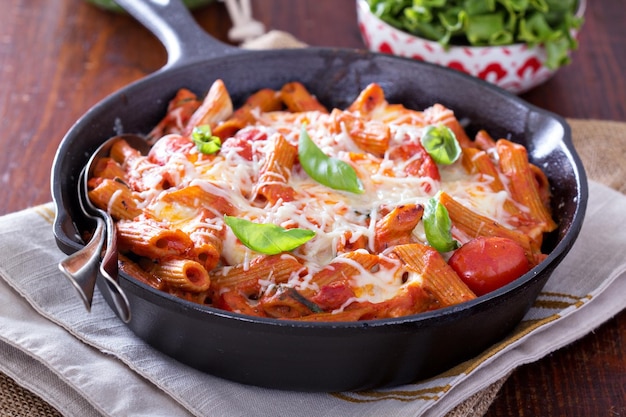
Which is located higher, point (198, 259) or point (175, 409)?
point (198, 259)

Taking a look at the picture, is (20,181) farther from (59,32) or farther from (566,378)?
(566,378)

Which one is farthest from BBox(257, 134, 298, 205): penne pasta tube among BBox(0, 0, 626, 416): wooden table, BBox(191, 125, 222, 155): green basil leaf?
BBox(0, 0, 626, 416): wooden table

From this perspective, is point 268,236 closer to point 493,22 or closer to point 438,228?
Result: point 438,228

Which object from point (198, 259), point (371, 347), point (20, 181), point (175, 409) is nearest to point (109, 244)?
point (198, 259)

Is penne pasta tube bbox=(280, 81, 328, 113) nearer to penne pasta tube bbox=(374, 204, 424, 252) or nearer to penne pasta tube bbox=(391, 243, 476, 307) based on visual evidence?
penne pasta tube bbox=(374, 204, 424, 252)

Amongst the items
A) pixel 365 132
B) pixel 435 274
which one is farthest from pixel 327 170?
pixel 435 274

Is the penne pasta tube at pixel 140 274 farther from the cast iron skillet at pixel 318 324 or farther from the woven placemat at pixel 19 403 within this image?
the woven placemat at pixel 19 403
